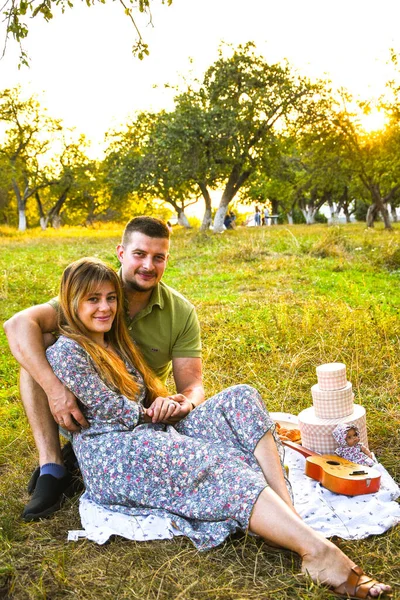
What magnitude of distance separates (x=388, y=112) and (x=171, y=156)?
7880 mm

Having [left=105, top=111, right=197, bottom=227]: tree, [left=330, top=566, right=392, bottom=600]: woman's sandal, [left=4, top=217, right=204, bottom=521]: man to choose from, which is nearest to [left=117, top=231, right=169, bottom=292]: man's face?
[left=4, top=217, right=204, bottom=521]: man

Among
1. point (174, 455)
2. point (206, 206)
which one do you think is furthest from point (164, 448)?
point (206, 206)

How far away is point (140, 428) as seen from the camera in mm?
3109

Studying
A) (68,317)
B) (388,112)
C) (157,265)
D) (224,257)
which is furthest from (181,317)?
(388,112)

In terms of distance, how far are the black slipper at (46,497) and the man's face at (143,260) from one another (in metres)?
1.23

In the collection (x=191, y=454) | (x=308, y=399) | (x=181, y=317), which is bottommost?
(x=308, y=399)

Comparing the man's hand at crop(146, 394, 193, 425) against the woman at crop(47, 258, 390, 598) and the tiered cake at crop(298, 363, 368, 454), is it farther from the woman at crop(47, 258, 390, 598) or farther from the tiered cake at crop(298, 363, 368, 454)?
the tiered cake at crop(298, 363, 368, 454)

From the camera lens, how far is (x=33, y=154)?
35938 millimetres

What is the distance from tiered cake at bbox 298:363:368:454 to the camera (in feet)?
12.0

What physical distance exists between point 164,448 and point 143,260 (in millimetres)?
1237

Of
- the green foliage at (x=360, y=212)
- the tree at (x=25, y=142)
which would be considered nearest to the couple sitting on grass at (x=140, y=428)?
the tree at (x=25, y=142)

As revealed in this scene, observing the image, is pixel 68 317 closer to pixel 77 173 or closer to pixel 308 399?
pixel 308 399

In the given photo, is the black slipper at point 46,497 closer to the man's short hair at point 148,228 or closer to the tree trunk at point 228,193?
the man's short hair at point 148,228

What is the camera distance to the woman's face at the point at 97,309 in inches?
126
